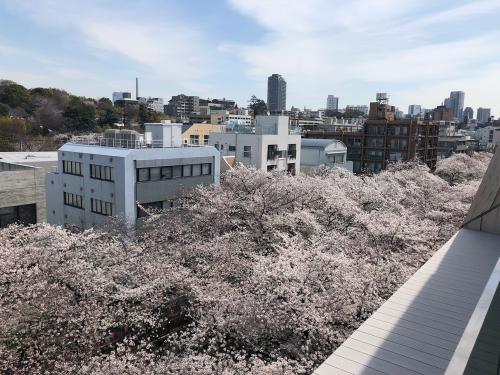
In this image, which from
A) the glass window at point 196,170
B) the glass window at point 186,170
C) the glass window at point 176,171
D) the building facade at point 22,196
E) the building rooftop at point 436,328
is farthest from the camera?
the glass window at point 196,170

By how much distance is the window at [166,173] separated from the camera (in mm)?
26556

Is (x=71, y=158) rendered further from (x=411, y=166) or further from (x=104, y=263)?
(x=411, y=166)

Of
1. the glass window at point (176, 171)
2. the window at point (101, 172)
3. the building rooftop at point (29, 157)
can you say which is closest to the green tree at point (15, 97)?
the building rooftop at point (29, 157)

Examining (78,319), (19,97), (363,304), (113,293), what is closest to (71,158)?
(113,293)

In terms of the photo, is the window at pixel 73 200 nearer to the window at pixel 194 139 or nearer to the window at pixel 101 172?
the window at pixel 101 172

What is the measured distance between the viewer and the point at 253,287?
563 inches

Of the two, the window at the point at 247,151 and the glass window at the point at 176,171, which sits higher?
the window at the point at 247,151

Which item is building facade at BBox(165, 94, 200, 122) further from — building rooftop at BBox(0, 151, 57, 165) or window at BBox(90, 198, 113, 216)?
window at BBox(90, 198, 113, 216)

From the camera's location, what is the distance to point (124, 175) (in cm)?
2417

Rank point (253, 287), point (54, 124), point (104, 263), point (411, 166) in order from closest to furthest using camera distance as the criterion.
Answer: point (253, 287) < point (104, 263) < point (411, 166) < point (54, 124)

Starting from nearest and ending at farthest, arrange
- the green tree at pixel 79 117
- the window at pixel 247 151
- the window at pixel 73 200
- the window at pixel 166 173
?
the window at pixel 166 173 < the window at pixel 73 200 < the window at pixel 247 151 < the green tree at pixel 79 117

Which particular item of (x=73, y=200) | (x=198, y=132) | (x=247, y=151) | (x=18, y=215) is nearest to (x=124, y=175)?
(x=18, y=215)

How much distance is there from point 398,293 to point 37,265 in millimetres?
12689

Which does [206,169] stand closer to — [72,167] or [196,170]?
[196,170]
